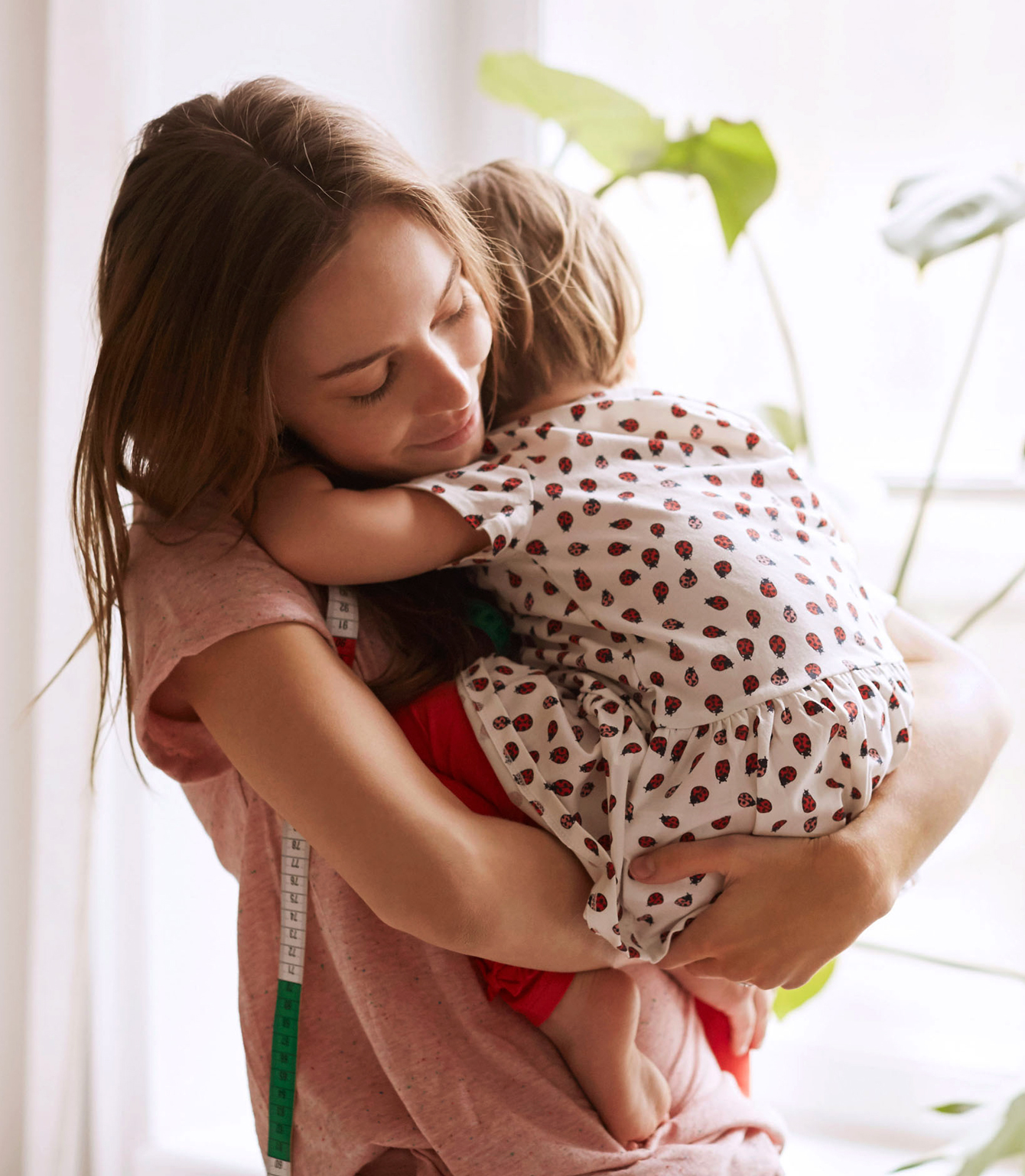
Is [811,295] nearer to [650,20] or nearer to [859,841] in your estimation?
[650,20]

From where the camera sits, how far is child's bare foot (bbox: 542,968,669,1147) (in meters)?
0.83

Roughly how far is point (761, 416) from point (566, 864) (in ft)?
3.12

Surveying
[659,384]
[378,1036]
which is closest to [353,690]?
[378,1036]

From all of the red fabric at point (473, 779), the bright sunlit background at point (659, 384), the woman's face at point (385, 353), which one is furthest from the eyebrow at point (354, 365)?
the bright sunlit background at point (659, 384)

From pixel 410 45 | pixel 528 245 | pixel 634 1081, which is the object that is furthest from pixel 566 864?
pixel 410 45

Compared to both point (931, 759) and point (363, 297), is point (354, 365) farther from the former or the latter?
point (931, 759)

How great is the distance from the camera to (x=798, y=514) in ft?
3.05

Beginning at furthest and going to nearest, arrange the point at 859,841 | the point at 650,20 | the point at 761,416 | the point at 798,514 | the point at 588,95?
the point at 650,20, the point at 761,416, the point at 588,95, the point at 798,514, the point at 859,841

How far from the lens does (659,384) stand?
1767 millimetres

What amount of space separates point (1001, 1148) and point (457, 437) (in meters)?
0.67

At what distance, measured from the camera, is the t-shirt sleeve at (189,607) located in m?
0.76

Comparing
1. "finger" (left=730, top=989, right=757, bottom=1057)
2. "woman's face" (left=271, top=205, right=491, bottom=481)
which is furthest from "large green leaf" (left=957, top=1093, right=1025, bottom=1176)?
"woman's face" (left=271, top=205, right=491, bottom=481)

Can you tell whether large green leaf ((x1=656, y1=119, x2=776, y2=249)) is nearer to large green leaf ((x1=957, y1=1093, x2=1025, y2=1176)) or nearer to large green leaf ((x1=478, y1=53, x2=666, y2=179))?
large green leaf ((x1=478, y1=53, x2=666, y2=179))

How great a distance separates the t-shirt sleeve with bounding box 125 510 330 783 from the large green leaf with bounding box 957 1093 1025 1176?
59cm
